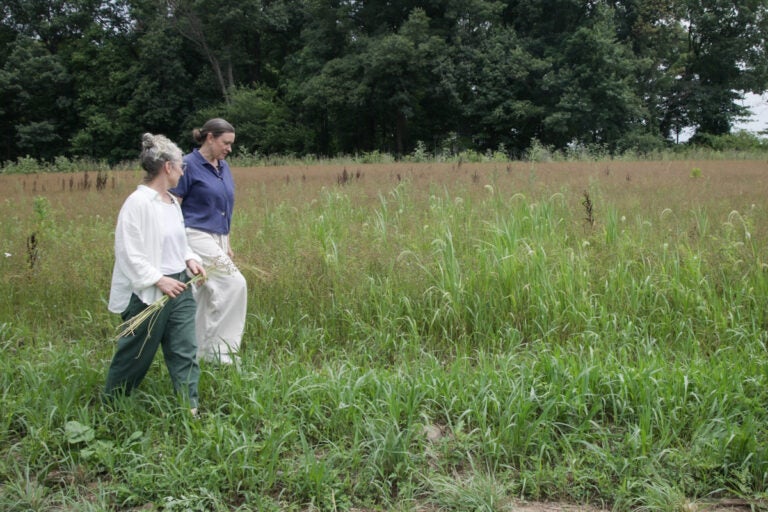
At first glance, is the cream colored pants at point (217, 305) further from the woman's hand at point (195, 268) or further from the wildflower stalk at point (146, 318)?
the wildflower stalk at point (146, 318)

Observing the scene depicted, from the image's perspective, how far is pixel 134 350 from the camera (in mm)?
3713

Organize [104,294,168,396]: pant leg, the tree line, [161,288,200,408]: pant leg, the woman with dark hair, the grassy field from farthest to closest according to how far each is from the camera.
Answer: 1. the tree line
2. the woman with dark hair
3. [161,288,200,408]: pant leg
4. [104,294,168,396]: pant leg
5. the grassy field

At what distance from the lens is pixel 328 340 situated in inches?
202

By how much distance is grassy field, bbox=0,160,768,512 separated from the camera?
3234 millimetres

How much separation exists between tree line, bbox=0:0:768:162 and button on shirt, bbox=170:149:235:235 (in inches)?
1188

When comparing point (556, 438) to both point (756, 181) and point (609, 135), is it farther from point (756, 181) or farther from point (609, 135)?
point (609, 135)

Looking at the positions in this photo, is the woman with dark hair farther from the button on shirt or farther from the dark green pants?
the dark green pants

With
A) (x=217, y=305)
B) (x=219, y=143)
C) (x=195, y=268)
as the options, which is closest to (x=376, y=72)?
(x=219, y=143)

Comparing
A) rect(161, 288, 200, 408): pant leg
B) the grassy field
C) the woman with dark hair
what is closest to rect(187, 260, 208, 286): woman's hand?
rect(161, 288, 200, 408): pant leg

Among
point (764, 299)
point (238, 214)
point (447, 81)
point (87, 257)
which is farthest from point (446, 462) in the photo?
point (447, 81)

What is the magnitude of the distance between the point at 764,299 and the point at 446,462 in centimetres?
338

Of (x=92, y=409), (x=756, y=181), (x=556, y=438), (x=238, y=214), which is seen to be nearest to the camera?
(x=556, y=438)

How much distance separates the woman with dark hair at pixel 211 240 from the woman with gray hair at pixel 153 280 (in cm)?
72

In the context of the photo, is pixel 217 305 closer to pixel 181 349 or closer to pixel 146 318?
pixel 181 349
